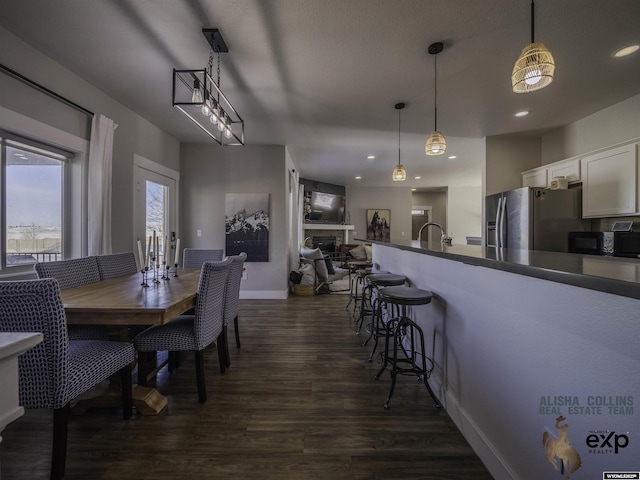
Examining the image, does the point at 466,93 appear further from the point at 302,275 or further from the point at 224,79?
the point at 302,275

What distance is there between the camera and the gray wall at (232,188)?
4594 mm

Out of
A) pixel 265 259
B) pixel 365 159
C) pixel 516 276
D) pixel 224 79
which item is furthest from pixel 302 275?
pixel 516 276

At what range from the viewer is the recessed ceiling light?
2.20 meters

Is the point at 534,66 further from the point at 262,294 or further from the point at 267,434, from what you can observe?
the point at 262,294

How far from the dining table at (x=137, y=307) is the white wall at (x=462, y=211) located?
821 centimetres

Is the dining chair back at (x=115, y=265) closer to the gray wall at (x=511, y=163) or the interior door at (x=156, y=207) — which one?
the interior door at (x=156, y=207)

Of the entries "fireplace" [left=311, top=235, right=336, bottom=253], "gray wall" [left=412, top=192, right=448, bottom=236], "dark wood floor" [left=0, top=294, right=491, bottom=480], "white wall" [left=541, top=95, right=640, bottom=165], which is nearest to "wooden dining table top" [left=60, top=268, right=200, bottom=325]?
"dark wood floor" [left=0, top=294, right=491, bottom=480]

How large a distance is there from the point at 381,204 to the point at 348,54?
6.91m

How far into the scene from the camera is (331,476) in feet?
4.32

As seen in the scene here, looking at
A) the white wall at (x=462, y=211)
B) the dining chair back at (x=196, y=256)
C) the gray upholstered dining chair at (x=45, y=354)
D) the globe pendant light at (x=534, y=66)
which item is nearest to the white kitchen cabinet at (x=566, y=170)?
the globe pendant light at (x=534, y=66)

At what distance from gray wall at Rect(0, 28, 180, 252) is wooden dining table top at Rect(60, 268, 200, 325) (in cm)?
146

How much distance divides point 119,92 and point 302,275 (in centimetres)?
359

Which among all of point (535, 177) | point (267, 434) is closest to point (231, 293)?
point (267, 434)

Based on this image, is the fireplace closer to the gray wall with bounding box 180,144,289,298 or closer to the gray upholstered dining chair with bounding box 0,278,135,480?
the gray wall with bounding box 180,144,289,298
